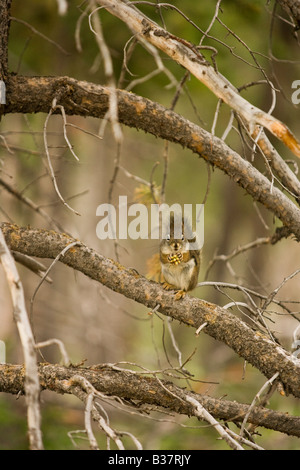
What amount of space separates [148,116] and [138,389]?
1491 mm

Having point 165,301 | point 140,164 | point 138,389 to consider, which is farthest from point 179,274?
point 140,164

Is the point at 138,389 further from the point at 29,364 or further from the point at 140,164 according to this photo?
→ the point at 140,164

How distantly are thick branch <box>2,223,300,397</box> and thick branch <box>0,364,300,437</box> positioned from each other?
0.64ft

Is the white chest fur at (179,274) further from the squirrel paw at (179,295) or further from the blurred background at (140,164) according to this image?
the squirrel paw at (179,295)

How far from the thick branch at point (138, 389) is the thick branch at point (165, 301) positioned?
0.64ft

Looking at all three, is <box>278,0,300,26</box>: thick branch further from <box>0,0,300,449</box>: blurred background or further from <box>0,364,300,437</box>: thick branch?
<box>0,364,300,437</box>: thick branch

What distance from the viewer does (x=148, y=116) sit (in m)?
3.33

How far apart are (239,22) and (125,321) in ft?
24.4

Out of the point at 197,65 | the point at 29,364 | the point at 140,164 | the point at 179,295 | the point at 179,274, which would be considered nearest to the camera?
the point at 29,364

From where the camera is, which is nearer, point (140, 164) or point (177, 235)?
point (177, 235)

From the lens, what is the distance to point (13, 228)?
323 centimetres

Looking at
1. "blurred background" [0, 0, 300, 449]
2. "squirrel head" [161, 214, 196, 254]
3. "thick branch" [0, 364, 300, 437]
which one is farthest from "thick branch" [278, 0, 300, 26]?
"thick branch" [0, 364, 300, 437]

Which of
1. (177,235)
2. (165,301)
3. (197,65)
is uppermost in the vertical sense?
(197,65)

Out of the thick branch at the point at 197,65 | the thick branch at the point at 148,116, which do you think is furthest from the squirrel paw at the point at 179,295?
the thick branch at the point at 197,65
